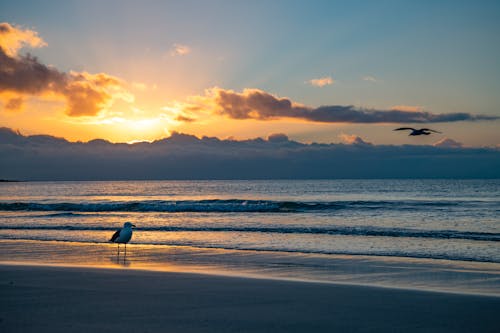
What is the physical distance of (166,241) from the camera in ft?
55.6

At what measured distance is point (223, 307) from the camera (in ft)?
21.8

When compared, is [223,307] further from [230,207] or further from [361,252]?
[230,207]

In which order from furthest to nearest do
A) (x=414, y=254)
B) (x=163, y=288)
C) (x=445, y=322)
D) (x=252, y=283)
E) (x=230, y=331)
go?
(x=414, y=254)
(x=252, y=283)
(x=163, y=288)
(x=445, y=322)
(x=230, y=331)

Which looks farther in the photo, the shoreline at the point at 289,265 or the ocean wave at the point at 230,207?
the ocean wave at the point at 230,207

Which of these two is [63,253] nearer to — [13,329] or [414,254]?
[13,329]

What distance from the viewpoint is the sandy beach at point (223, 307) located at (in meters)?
5.68

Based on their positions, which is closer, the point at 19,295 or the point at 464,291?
the point at 19,295

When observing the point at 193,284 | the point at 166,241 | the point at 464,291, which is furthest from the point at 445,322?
the point at 166,241

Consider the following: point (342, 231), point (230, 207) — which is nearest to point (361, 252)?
point (342, 231)

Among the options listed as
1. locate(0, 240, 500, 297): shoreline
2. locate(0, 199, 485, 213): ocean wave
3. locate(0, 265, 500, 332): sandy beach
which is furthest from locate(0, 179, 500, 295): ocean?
locate(0, 199, 485, 213): ocean wave

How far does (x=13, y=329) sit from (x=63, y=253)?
866 cm

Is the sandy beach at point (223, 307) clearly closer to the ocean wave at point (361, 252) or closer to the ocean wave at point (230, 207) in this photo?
the ocean wave at point (361, 252)

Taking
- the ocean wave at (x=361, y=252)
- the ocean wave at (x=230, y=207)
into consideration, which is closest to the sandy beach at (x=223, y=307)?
the ocean wave at (x=361, y=252)

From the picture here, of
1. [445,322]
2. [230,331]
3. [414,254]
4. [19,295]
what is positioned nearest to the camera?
[230,331]
